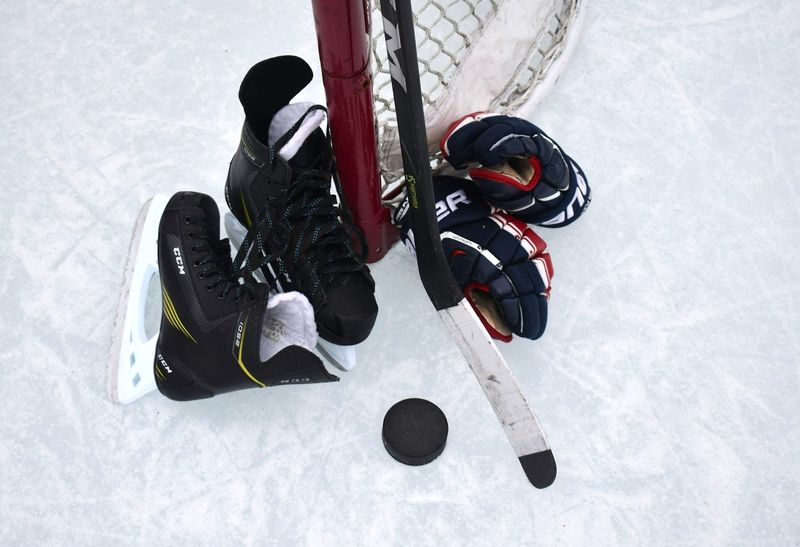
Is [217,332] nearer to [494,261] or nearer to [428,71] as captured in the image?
[494,261]

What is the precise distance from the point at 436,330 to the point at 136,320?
1.56 ft

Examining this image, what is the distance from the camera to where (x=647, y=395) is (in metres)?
1.03

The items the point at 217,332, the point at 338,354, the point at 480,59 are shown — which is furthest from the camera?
the point at 480,59

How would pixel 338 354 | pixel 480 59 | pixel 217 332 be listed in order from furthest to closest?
1. pixel 480 59
2. pixel 338 354
3. pixel 217 332

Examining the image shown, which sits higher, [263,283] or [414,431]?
[263,283]

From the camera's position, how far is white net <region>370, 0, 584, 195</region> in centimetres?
115

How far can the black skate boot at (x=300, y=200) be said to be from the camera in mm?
939

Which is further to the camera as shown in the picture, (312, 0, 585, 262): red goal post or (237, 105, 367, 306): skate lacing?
(237, 105, 367, 306): skate lacing

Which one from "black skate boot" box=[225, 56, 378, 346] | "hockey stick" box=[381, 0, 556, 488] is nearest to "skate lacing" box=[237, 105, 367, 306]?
"black skate boot" box=[225, 56, 378, 346]

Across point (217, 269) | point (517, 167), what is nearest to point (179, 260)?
point (217, 269)

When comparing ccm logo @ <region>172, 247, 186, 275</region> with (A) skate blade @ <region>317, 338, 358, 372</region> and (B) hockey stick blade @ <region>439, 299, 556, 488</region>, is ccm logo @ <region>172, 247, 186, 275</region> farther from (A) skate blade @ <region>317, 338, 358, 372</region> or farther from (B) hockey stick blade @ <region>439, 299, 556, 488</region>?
(B) hockey stick blade @ <region>439, 299, 556, 488</region>

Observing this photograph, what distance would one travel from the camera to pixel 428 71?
122cm

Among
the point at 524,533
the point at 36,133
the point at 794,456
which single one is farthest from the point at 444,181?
the point at 36,133

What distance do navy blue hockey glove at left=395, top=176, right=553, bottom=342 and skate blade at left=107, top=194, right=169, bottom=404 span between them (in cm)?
42
